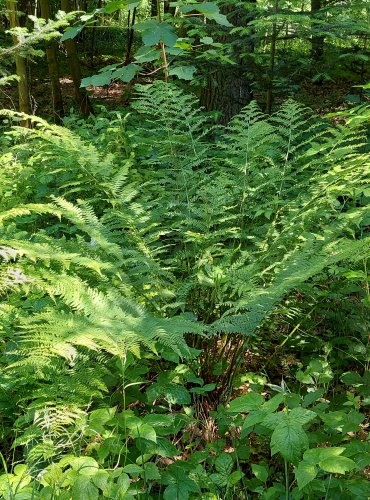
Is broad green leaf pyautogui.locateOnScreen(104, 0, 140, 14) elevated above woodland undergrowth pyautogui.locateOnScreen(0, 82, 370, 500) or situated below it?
above

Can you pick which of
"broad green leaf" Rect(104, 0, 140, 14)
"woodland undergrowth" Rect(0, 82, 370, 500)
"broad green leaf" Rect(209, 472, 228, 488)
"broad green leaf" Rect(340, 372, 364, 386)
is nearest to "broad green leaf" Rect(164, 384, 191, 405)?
"woodland undergrowth" Rect(0, 82, 370, 500)

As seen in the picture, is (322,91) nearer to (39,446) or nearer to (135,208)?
(135,208)

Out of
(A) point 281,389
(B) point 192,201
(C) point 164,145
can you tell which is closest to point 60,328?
(A) point 281,389

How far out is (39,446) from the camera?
1.57 m

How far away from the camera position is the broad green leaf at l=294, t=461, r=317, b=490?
133 cm

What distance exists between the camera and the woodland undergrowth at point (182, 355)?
5.14 feet

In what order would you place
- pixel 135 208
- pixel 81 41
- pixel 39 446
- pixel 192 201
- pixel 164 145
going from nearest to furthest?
pixel 39 446
pixel 135 208
pixel 192 201
pixel 164 145
pixel 81 41

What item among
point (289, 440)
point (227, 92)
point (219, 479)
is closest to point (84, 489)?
point (219, 479)

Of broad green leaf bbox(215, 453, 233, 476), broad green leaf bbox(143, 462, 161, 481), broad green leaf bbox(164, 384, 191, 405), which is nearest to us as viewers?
broad green leaf bbox(143, 462, 161, 481)

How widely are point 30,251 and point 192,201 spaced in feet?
4.44

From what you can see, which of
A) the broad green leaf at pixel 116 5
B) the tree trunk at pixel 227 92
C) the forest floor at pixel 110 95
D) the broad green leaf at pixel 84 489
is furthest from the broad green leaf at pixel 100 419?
the forest floor at pixel 110 95

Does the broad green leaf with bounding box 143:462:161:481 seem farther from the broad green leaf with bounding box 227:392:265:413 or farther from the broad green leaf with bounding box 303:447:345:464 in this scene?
the broad green leaf with bounding box 303:447:345:464

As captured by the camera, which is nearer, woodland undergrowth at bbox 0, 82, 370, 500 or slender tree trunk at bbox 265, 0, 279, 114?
woodland undergrowth at bbox 0, 82, 370, 500

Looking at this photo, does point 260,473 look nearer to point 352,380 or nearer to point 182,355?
point 182,355
